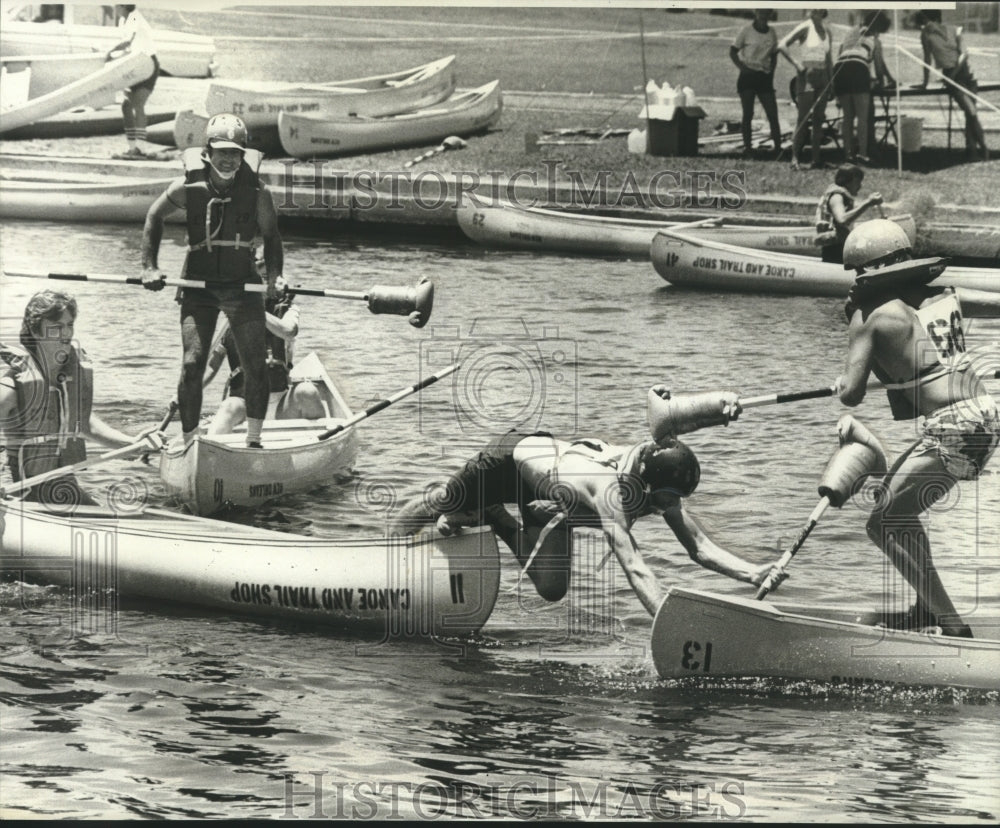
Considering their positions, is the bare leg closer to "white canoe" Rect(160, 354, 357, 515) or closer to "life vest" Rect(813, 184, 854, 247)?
"life vest" Rect(813, 184, 854, 247)

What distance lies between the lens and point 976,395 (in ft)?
19.3

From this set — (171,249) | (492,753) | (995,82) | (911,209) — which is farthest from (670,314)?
(492,753)

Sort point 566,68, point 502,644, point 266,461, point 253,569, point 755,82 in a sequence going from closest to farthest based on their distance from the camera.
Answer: point 502,644
point 253,569
point 566,68
point 755,82
point 266,461

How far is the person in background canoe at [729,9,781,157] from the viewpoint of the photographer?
6.90m

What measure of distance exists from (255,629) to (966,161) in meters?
3.69

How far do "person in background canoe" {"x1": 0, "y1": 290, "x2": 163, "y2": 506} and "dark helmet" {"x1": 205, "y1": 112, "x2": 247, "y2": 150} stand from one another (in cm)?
92

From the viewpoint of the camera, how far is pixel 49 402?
23.1 feet

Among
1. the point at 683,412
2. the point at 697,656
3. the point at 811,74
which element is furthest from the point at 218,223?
the point at 697,656

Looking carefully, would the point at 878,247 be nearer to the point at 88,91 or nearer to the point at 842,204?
the point at 842,204

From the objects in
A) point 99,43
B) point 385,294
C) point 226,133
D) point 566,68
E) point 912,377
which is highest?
point 99,43

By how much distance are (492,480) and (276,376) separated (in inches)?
92.9

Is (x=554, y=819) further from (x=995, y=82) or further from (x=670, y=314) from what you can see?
(x=995, y=82)

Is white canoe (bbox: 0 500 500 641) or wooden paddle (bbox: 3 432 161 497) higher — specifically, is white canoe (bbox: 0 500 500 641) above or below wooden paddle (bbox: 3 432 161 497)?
below

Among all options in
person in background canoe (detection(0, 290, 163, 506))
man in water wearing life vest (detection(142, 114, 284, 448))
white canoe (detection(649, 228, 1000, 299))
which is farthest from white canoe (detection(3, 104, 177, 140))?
white canoe (detection(649, 228, 1000, 299))
